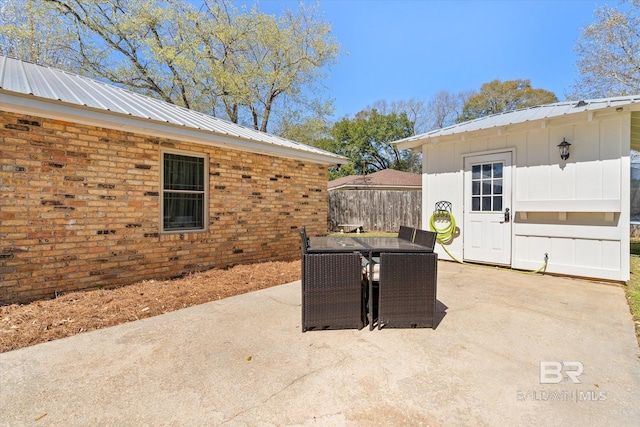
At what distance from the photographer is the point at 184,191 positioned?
5188 mm

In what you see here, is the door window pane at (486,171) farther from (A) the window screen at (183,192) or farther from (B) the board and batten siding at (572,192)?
(A) the window screen at (183,192)

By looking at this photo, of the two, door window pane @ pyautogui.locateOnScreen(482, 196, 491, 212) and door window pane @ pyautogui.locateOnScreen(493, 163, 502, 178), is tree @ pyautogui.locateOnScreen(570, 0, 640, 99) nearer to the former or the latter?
door window pane @ pyautogui.locateOnScreen(493, 163, 502, 178)

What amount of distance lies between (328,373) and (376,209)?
12.2 m

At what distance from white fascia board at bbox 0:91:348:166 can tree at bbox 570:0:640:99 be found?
13812 millimetres

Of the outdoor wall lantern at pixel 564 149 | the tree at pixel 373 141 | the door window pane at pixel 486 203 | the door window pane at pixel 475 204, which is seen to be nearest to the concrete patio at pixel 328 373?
the outdoor wall lantern at pixel 564 149

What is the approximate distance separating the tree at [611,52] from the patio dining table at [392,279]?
47.2 feet

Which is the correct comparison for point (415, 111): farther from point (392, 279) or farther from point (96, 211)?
point (96, 211)

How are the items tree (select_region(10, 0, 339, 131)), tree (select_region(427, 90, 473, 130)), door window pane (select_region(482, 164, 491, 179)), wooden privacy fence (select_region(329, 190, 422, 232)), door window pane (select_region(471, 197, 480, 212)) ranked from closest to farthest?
door window pane (select_region(482, 164, 491, 179)), door window pane (select_region(471, 197, 480, 212)), tree (select_region(10, 0, 339, 131)), wooden privacy fence (select_region(329, 190, 422, 232)), tree (select_region(427, 90, 473, 130))

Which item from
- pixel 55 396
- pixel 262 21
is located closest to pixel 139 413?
pixel 55 396

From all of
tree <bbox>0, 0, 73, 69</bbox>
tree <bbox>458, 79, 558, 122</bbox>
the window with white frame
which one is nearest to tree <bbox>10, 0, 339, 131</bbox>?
tree <bbox>0, 0, 73, 69</bbox>

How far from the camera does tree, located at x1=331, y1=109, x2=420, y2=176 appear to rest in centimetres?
2902

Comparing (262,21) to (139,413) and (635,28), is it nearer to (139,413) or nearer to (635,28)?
(635,28)

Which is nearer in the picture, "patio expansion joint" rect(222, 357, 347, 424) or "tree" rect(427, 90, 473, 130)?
"patio expansion joint" rect(222, 357, 347, 424)

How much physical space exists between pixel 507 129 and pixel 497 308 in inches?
147
